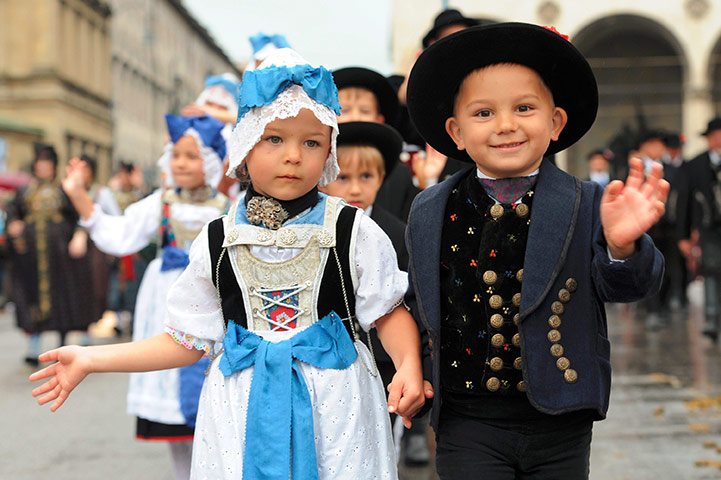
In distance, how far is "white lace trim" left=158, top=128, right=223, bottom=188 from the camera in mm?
4762

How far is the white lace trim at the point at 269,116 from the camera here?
2.73 meters

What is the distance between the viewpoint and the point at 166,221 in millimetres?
4758

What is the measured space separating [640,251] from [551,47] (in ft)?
2.15

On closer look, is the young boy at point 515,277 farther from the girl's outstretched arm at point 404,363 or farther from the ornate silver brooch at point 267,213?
the ornate silver brooch at point 267,213

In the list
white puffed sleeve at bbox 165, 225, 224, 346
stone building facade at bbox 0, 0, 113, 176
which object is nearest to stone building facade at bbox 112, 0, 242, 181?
stone building facade at bbox 0, 0, 113, 176

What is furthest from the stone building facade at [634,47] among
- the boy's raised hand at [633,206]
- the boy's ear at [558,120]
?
the boy's raised hand at [633,206]

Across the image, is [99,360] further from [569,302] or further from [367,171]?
[367,171]

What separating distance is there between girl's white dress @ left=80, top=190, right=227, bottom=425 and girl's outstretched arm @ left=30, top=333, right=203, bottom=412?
176 cm

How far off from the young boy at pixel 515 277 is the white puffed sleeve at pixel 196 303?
62cm

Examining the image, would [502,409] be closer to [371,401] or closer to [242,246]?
[371,401]

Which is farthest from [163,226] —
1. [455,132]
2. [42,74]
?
[42,74]

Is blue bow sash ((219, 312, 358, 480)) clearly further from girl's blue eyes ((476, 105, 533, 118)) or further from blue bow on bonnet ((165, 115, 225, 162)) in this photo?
blue bow on bonnet ((165, 115, 225, 162))

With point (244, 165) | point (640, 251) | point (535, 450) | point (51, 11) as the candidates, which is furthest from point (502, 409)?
point (51, 11)

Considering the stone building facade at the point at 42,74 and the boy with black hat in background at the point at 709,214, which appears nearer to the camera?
the boy with black hat in background at the point at 709,214
